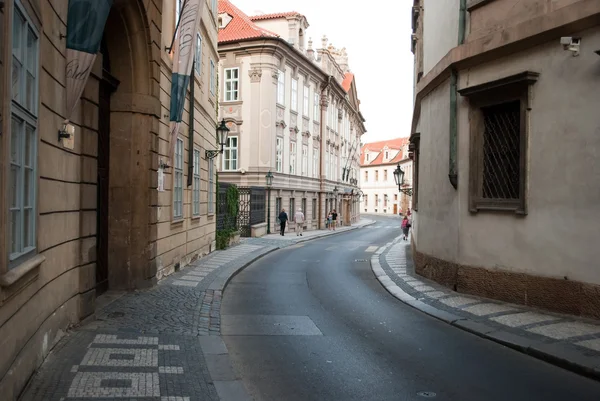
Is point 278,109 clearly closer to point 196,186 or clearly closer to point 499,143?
point 196,186

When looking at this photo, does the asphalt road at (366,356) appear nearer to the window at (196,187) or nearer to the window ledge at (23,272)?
the window ledge at (23,272)

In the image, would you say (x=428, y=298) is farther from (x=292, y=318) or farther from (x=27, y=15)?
(x=27, y=15)

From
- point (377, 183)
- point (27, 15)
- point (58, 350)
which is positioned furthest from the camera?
point (377, 183)

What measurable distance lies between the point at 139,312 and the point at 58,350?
7.76 feet

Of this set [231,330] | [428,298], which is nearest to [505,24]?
[428,298]

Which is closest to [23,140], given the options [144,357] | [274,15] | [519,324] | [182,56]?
[144,357]

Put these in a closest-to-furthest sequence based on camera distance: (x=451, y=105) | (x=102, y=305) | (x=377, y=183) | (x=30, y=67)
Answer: (x=30, y=67)
(x=102, y=305)
(x=451, y=105)
(x=377, y=183)

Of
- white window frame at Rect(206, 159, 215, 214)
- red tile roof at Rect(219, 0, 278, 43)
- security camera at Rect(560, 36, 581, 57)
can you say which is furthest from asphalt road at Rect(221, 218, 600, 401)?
red tile roof at Rect(219, 0, 278, 43)

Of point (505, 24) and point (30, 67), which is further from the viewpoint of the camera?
point (505, 24)

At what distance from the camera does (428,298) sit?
10.5 meters

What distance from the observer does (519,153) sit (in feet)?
32.1

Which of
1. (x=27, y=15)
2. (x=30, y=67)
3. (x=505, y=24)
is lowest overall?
(x=30, y=67)

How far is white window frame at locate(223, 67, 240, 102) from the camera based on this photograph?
34.6m

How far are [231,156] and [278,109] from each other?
14.3ft
